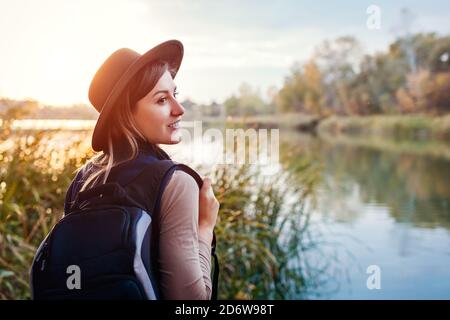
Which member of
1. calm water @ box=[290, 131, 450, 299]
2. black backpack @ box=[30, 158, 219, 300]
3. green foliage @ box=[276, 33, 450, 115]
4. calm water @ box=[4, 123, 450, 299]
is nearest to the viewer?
black backpack @ box=[30, 158, 219, 300]

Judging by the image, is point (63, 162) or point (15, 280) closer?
point (15, 280)

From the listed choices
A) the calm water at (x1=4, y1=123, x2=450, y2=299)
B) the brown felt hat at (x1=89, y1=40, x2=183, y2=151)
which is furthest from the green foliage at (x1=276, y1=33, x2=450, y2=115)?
the brown felt hat at (x1=89, y1=40, x2=183, y2=151)

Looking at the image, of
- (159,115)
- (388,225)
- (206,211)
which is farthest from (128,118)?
(388,225)

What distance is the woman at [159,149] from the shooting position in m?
0.93

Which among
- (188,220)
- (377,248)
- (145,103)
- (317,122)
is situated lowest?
(377,248)

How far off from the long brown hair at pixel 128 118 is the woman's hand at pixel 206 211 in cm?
9

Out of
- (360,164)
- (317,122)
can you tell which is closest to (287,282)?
(360,164)

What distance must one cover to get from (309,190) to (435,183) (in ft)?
23.5

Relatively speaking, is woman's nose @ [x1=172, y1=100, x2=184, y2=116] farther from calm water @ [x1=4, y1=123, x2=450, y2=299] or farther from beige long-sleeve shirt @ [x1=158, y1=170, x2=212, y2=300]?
calm water @ [x1=4, y1=123, x2=450, y2=299]

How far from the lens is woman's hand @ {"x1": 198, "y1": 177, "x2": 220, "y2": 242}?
0.97 meters

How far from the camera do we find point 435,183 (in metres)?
10.5

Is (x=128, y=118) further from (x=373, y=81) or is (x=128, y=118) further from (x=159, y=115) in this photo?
(x=373, y=81)

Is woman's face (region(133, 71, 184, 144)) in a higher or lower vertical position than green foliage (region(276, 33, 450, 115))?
lower
